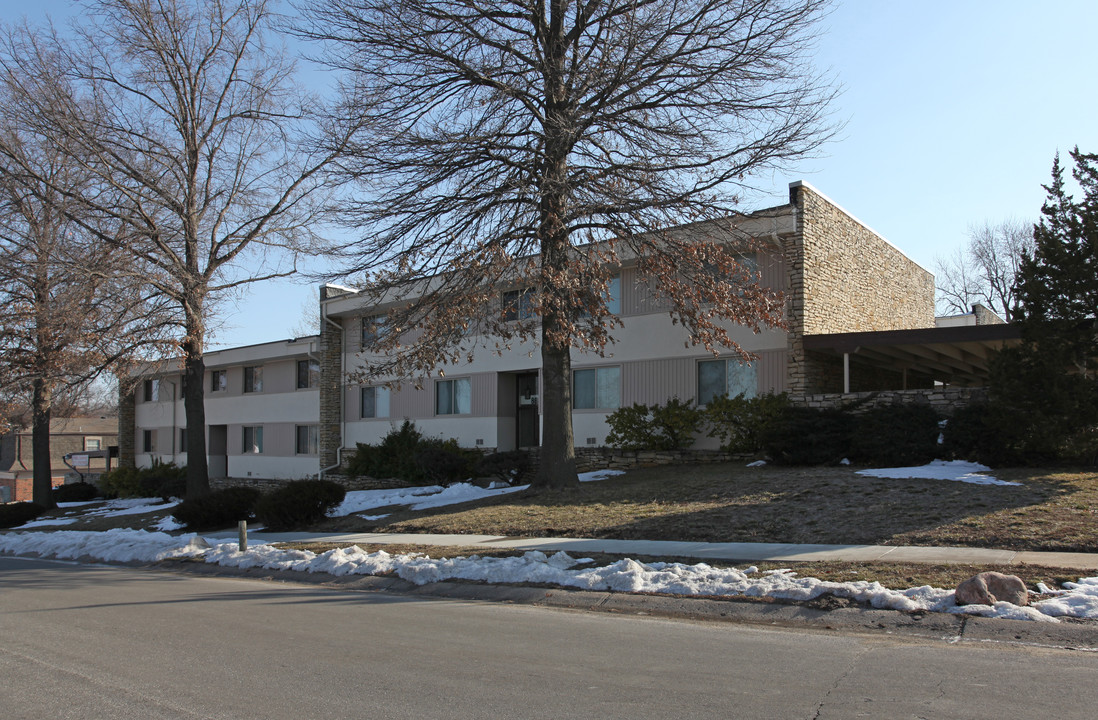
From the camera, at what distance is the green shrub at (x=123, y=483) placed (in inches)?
1492

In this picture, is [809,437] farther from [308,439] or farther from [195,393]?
[308,439]

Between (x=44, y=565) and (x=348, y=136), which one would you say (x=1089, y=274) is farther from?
(x=44, y=565)

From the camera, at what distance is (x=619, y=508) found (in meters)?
14.9

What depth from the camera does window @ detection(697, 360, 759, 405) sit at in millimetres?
21500

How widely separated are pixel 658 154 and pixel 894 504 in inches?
297

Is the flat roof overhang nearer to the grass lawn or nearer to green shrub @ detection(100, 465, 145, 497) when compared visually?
the grass lawn

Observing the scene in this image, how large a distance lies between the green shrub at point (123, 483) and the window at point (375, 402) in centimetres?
1257

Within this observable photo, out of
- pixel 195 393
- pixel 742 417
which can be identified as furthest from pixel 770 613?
pixel 195 393

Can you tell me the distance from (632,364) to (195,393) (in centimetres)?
1187

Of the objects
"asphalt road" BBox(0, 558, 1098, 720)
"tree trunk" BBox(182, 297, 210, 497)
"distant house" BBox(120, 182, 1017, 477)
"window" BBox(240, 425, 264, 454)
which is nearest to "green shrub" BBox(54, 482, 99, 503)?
"distant house" BBox(120, 182, 1017, 477)

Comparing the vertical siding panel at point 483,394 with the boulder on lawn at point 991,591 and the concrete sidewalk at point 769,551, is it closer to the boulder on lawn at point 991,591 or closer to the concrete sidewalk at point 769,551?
the concrete sidewalk at point 769,551

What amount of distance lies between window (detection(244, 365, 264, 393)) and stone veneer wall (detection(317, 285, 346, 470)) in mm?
→ 6306

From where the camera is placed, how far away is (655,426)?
72.6 feet

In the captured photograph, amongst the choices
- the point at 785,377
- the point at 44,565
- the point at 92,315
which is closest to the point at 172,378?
the point at 92,315
